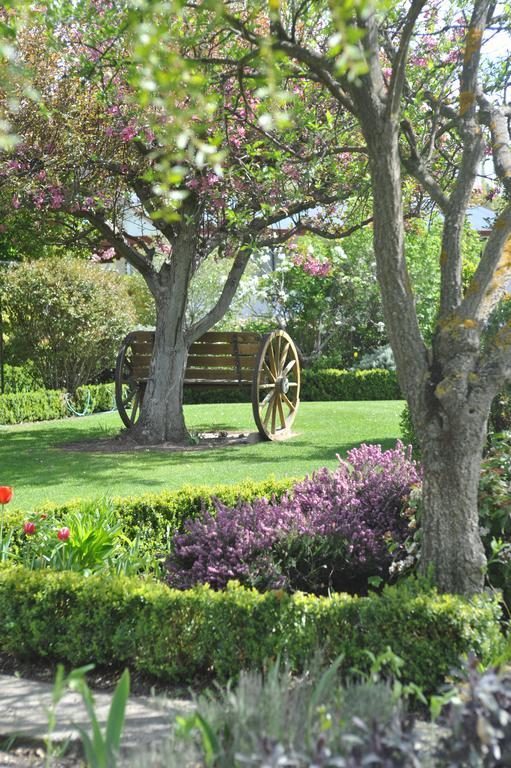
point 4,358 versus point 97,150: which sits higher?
point 97,150

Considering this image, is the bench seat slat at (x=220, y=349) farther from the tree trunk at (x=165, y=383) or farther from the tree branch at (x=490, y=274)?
the tree branch at (x=490, y=274)

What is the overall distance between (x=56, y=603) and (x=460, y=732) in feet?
7.35

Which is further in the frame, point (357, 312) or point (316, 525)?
point (357, 312)

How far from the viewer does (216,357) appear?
485 inches

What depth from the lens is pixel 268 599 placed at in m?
3.34

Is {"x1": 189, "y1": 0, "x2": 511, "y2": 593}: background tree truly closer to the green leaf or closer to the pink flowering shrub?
the pink flowering shrub

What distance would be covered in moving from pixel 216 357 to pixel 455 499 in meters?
8.97

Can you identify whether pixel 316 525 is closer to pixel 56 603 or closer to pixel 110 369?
pixel 56 603

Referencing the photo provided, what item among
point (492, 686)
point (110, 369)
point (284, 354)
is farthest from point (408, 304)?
point (110, 369)

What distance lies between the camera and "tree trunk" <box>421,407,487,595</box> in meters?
3.49

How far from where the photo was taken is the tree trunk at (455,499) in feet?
11.5

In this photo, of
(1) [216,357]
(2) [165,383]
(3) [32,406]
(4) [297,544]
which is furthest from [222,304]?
(4) [297,544]

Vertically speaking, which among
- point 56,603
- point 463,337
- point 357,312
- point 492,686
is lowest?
point 56,603

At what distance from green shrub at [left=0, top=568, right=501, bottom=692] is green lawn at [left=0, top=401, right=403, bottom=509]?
3277mm
